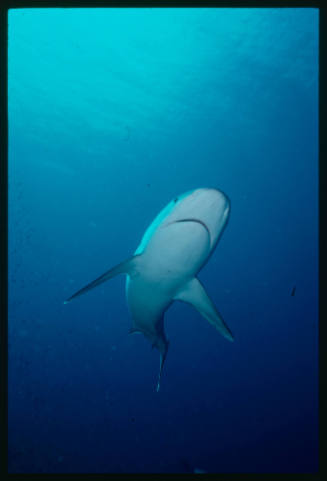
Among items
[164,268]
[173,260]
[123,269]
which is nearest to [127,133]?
[123,269]

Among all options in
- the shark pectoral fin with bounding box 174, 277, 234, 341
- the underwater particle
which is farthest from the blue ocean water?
the shark pectoral fin with bounding box 174, 277, 234, 341

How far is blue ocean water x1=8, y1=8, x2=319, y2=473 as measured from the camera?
404 inches

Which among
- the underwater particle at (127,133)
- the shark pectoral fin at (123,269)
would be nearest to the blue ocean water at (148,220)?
the underwater particle at (127,133)

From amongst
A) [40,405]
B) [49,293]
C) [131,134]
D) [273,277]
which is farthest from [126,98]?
[40,405]

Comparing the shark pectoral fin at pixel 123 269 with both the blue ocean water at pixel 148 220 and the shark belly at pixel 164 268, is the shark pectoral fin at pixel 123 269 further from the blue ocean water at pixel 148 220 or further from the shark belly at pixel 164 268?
the blue ocean water at pixel 148 220

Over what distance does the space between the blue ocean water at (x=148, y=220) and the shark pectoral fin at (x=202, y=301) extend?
8.41 metres

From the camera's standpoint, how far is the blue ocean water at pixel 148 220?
10250mm

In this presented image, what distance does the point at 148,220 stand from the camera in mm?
16500

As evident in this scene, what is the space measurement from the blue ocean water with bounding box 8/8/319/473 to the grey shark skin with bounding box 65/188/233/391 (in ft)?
27.2

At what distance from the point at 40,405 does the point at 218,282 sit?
9.80 metres

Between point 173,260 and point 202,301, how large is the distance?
112cm

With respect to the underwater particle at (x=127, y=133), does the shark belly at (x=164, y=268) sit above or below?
above

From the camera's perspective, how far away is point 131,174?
15.3 m

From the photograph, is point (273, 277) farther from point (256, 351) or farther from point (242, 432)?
point (242, 432)
